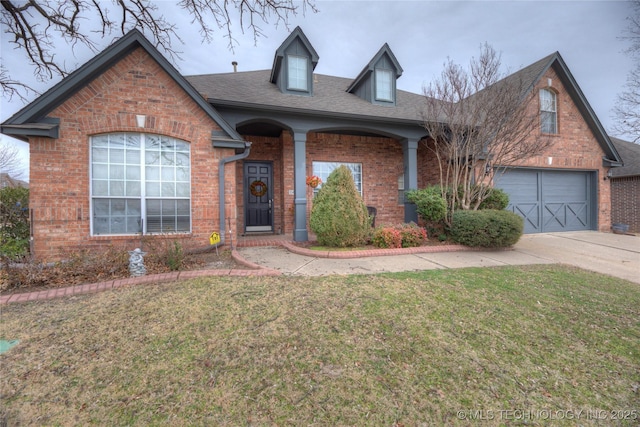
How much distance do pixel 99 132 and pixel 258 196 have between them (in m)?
4.68

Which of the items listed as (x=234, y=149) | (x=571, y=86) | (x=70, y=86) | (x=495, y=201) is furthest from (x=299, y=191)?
(x=571, y=86)

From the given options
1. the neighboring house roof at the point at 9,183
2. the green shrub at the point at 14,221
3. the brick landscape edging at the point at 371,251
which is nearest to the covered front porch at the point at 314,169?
the brick landscape edging at the point at 371,251

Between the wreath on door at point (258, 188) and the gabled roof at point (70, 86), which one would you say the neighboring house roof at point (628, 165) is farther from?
the gabled roof at point (70, 86)

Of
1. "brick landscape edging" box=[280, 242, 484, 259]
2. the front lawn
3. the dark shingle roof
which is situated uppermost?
the dark shingle roof

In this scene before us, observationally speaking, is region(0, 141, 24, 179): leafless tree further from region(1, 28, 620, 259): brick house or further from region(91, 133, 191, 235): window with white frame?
region(91, 133, 191, 235): window with white frame

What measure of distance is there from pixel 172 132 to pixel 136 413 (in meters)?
5.57

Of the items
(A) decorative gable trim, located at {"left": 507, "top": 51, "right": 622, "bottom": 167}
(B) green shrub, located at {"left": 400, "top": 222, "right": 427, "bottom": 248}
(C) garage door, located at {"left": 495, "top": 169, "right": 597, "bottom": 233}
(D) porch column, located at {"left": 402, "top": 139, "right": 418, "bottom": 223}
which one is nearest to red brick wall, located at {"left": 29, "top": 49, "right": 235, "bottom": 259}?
(B) green shrub, located at {"left": 400, "top": 222, "right": 427, "bottom": 248}

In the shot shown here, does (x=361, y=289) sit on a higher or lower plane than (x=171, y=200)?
lower

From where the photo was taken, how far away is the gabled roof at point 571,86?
9.37 m

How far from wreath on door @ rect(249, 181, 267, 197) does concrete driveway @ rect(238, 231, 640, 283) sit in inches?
122

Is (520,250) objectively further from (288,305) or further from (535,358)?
(288,305)

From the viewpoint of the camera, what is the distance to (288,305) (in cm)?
326


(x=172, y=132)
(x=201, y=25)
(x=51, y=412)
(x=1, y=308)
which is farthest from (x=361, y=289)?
(x=201, y=25)

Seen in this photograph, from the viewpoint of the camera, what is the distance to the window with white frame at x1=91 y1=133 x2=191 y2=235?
18.4 feet
